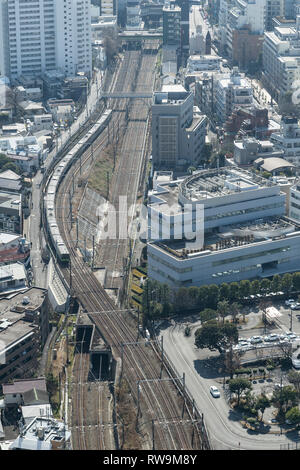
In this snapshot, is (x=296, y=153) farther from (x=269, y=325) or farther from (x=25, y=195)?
(x=269, y=325)

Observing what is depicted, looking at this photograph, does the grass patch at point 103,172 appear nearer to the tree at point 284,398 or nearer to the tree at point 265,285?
the tree at point 265,285

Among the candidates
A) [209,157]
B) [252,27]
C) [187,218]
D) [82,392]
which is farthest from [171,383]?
[252,27]

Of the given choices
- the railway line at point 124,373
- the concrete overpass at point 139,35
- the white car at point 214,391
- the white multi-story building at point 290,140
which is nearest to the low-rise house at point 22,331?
the railway line at point 124,373

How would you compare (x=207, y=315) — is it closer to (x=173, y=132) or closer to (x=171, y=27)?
A: (x=173, y=132)

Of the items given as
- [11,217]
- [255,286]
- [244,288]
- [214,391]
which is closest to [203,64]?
[11,217]

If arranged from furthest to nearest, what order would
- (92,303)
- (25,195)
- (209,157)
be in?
(209,157) < (25,195) < (92,303)

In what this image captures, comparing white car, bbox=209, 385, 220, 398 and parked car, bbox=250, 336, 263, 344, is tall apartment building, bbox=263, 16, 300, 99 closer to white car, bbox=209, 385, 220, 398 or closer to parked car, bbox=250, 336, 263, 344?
parked car, bbox=250, 336, 263, 344
